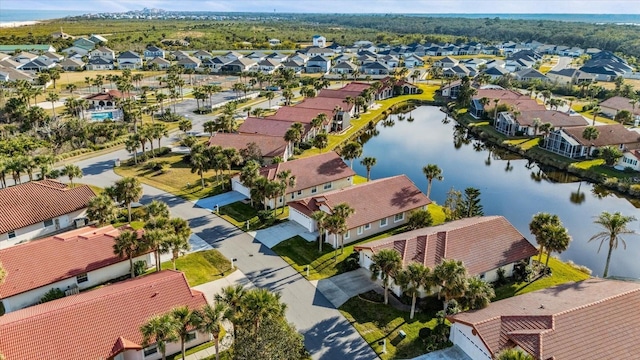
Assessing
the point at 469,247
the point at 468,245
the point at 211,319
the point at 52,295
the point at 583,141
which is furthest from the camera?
the point at 583,141

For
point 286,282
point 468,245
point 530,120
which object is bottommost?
point 286,282

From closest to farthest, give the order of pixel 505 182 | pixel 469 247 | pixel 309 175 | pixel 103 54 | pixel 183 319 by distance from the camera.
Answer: pixel 183 319 < pixel 469 247 < pixel 309 175 < pixel 505 182 < pixel 103 54

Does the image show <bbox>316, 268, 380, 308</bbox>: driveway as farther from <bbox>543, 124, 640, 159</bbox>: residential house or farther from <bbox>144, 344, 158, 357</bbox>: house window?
<bbox>543, 124, 640, 159</bbox>: residential house

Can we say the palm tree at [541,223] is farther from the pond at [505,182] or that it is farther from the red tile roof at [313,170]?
the red tile roof at [313,170]

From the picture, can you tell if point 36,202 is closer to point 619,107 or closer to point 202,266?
point 202,266

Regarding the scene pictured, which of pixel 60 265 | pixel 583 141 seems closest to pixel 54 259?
pixel 60 265

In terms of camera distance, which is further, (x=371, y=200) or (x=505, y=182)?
(x=505, y=182)
